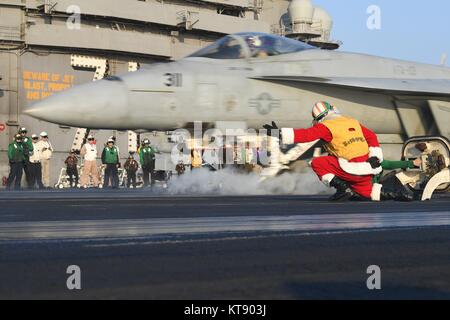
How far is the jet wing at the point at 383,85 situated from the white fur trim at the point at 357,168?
313 centimetres

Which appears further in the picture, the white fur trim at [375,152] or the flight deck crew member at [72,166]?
the flight deck crew member at [72,166]

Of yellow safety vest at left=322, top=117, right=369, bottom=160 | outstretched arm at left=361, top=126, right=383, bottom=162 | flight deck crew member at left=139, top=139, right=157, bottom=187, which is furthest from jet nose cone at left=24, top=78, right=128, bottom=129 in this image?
flight deck crew member at left=139, top=139, right=157, bottom=187

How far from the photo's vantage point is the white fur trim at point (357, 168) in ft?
31.5

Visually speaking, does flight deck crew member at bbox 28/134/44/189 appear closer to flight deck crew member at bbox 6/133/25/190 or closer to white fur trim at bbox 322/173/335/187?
flight deck crew member at bbox 6/133/25/190

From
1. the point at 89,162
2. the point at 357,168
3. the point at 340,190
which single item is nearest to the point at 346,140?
the point at 357,168

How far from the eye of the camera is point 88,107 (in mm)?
11219

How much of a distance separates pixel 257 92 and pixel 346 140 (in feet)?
9.79

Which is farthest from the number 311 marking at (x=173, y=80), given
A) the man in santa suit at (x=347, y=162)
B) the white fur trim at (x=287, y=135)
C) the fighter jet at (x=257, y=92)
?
the white fur trim at (x=287, y=135)

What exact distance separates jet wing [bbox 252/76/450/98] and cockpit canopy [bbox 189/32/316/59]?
63 cm

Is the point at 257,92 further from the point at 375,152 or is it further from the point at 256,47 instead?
the point at 375,152

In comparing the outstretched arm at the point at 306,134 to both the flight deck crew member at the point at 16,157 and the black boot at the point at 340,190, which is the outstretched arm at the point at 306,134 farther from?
the flight deck crew member at the point at 16,157

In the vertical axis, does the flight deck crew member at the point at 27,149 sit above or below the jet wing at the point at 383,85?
below
